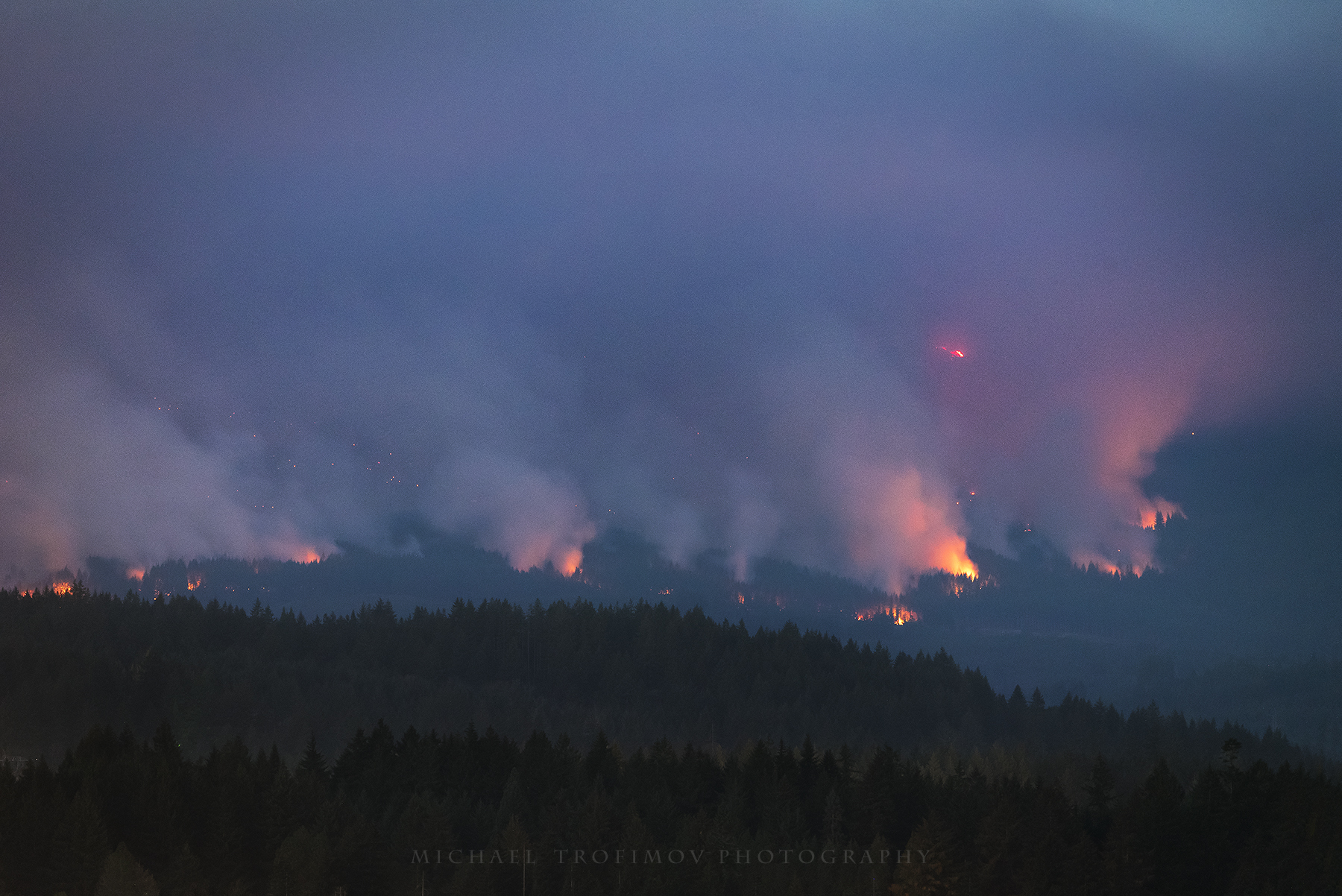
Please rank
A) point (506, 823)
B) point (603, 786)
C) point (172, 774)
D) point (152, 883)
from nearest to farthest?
1. point (152, 883)
2. point (172, 774)
3. point (506, 823)
4. point (603, 786)

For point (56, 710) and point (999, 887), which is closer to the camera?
point (999, 887)

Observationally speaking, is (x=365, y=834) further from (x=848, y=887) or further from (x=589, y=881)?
(x=848, y=887)

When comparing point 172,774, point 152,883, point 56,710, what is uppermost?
point 56,710

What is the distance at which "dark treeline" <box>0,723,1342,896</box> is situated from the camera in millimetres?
87250

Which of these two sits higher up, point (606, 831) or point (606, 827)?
point (606, 827)

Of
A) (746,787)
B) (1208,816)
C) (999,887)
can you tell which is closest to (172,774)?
(746,787)

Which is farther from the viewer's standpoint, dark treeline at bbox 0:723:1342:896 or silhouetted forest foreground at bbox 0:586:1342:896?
silhouetted forest foreground at bbox 0:586:1342:896

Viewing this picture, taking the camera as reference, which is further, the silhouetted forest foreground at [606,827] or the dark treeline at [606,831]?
the silhouetted forest foreground at [606,827]

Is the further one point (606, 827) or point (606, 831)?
point (606, 827)

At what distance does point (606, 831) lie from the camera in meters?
98.6

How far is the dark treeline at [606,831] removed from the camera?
8725 centimetres

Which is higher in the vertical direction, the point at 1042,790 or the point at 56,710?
the point at 56,710

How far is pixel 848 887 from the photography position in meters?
90.9

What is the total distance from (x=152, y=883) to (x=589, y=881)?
95.0 ft
